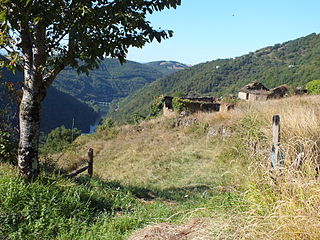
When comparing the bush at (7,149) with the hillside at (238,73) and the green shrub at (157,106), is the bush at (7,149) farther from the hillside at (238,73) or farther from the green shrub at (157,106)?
the hillside at (238,73)

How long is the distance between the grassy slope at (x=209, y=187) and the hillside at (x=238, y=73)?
177 ft

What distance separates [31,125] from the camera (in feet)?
12.7

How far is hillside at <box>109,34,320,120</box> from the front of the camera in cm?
6800

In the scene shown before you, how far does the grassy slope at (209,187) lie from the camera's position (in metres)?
2.13

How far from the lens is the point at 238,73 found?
285ft

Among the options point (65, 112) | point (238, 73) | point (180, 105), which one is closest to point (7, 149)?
point (180, 105)

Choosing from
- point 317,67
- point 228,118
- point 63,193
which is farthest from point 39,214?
point 317,67

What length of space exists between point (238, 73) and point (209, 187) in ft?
283

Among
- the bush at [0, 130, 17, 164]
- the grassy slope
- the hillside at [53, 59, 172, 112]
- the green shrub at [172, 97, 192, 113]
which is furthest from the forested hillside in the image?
the bush at [0, 130, 17, 164]

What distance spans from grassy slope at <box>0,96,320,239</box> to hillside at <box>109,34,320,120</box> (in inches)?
2119

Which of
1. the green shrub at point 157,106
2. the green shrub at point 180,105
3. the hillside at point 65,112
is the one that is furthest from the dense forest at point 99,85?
the green shrub at point 180,105

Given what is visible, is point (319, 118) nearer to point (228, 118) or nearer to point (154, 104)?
point (228, 118)

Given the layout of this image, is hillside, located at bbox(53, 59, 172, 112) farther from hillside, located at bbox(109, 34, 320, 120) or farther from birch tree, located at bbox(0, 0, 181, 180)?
birch tree, located at bbox(0, 0, 181, 180)

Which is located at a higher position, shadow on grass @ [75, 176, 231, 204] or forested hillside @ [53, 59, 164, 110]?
forested hillside @ [53, 59, 164, 110]
